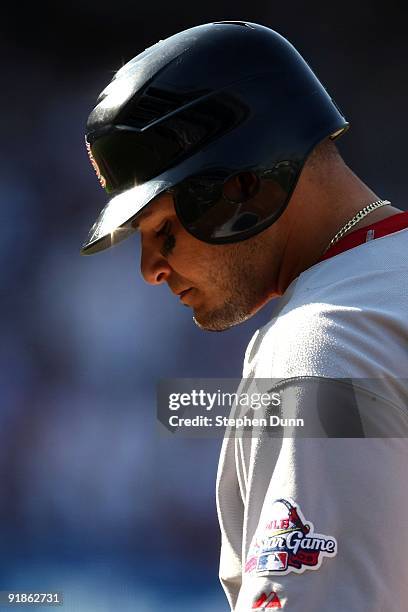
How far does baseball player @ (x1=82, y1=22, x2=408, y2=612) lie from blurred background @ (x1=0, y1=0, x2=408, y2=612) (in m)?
3.22

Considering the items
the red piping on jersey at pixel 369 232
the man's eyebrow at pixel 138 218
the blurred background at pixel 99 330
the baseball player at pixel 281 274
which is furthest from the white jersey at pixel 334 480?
the blurred background at pixel 99 330

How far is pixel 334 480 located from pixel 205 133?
67cm

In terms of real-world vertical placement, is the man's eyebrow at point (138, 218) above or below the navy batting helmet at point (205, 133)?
below

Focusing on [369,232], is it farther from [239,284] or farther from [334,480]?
[334,480]

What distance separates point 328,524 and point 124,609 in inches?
147

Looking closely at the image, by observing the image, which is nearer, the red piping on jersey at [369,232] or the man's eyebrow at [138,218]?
the red piping on jersey at [369,232]

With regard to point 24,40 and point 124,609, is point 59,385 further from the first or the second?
point 24,40

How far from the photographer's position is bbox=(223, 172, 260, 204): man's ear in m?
1.51

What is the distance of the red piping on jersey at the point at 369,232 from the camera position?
1340mm

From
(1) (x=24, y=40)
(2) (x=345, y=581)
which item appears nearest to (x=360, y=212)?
(2) (x=345, y=581)

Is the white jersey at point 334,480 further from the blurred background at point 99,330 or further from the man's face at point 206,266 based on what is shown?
the blurred background at point 99,330

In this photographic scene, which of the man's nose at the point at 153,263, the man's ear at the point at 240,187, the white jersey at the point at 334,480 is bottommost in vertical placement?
the white jersey at the point at 334,480

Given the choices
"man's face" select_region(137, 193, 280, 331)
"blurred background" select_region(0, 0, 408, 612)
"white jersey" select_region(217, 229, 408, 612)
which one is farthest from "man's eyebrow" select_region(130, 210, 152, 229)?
"blurred background" select_region(0, 0, 408, 612)

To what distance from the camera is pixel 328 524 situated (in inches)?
40.4
